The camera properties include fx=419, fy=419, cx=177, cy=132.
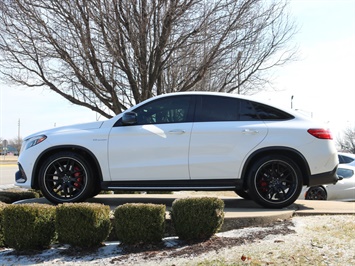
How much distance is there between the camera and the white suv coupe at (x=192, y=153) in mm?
5828

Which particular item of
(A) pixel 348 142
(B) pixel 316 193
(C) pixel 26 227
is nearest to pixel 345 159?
(B) pixel 316 193

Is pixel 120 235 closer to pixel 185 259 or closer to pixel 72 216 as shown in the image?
pixel 72 216

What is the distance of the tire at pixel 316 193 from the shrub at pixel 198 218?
598 cm

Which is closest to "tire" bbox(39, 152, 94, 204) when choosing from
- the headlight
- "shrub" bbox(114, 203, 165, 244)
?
the headlight

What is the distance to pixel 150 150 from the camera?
19.2ft

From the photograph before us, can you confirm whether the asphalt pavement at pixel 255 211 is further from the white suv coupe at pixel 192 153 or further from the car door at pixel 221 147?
the car door at pixel 221 147

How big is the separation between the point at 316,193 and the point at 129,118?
6218 millimetres

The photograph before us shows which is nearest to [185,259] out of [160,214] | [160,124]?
[160,214]

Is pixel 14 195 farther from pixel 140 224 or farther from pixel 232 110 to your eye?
pixel 232 110

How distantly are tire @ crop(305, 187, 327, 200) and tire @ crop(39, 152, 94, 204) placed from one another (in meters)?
6.08

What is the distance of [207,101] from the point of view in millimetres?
6156

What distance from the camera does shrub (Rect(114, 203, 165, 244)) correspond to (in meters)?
4.68

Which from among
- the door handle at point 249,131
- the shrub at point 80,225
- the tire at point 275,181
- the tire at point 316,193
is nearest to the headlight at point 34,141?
the shrub at point 80,225

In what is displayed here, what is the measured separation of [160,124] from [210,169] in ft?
3.17
